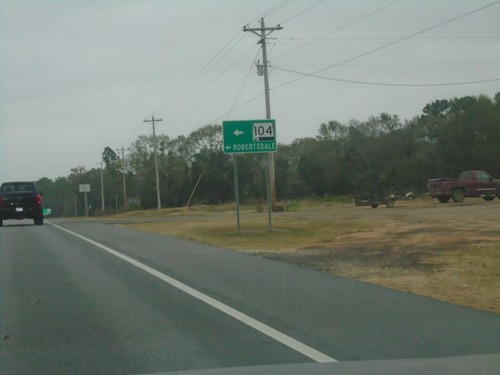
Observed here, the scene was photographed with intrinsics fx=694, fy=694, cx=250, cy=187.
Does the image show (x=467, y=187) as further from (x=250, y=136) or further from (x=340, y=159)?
(x=340, y=159)

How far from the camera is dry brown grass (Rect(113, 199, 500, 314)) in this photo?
12291 millimetres

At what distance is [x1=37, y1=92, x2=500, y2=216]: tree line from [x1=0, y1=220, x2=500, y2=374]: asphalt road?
56.3m

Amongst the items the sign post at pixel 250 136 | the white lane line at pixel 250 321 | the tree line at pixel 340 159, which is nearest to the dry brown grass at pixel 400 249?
the sign post at pixel 250 136

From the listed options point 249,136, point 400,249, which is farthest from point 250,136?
point 400,249

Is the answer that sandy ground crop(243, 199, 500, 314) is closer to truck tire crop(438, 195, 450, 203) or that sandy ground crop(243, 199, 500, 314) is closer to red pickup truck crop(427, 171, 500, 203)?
red pickup truck crop(427, 171, 500, 203)

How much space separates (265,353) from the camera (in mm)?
7305

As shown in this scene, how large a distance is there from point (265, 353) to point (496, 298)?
5.12 metres

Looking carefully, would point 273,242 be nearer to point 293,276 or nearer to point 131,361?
point 293,276

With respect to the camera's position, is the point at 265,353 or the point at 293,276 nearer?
the point at 265,353

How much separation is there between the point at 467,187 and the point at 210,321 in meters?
37.2

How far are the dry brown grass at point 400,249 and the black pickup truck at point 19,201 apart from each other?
10.9 metres

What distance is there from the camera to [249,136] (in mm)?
25250

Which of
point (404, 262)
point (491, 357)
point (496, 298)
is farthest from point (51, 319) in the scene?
point (404, 262)

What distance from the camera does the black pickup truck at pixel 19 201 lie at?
3512 centimetres
